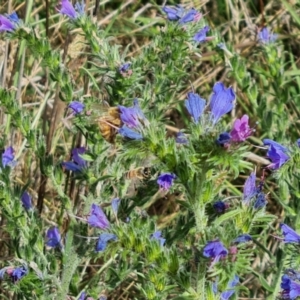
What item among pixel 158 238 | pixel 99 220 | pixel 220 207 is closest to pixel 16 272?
pixel 99 220

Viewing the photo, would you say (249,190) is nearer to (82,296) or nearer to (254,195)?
(254,195)

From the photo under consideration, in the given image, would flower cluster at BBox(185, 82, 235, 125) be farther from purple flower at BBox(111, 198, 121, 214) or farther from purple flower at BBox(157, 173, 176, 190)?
purple flower at BBox(111, 198, 121, 214)

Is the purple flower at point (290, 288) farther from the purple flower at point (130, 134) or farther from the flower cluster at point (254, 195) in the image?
the purple flower at point (130, 134)

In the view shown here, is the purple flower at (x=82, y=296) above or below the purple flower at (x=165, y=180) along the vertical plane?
below

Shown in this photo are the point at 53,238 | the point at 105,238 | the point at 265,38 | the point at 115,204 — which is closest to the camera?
the point at 105,238

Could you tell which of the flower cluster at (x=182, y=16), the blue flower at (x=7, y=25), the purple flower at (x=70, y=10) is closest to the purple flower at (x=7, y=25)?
the blue flower at (x=7, y=25)

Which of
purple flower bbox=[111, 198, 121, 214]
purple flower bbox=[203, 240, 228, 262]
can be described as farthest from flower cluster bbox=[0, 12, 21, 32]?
purple flower bbox=[203, 240, 228, 262]
